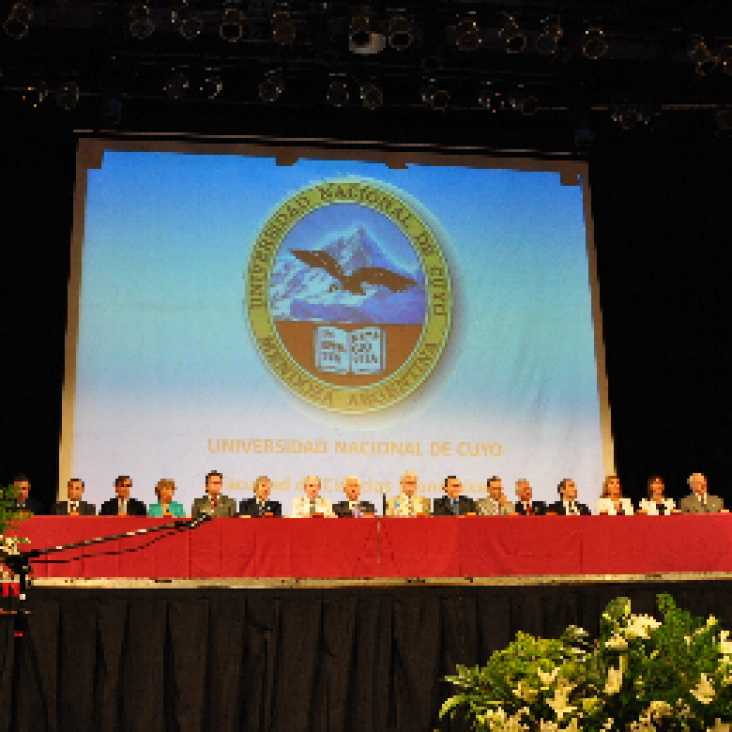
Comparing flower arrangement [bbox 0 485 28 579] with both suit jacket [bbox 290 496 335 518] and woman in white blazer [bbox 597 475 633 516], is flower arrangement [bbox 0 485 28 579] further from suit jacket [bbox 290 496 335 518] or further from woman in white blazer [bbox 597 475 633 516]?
woman in white blazer [bbox 597 475 633 516]

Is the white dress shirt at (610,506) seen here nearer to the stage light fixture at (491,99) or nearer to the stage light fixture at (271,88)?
the stage light fixture at (491,99)

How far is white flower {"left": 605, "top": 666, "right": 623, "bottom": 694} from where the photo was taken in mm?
1471

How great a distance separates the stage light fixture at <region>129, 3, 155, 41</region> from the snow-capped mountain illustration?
192cm

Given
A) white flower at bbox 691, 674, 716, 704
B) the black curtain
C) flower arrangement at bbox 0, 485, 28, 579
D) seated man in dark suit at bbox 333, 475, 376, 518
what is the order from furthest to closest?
seated man in dark suit at bbox 333, 475, 376, 518 → the black curtain → flower arrangement at bbox 0, 485, 28, 579 → white flower at bbox 691, 674, 716, 704

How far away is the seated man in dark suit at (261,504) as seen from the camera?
627cm

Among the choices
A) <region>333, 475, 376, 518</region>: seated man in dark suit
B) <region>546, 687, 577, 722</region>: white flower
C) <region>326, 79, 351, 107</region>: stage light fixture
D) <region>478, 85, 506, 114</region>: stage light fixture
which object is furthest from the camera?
<region>478, 85, 506, 114</region>: stage light fixture

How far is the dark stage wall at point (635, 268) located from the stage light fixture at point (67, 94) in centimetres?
66

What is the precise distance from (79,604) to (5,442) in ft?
8.74

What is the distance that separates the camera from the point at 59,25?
7.04 metres

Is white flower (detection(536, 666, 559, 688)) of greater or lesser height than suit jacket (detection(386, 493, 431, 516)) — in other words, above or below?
below

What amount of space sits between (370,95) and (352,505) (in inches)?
116

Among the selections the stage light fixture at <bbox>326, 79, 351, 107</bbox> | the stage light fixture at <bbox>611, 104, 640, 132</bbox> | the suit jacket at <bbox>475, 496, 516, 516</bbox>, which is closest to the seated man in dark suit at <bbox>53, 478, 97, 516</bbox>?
the suit jacket at <bbox>475, 496, 516, 516</bbox>

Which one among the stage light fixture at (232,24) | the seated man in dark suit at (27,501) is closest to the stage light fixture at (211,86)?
the stage light fixture at (232,24)

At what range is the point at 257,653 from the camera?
4793mm
